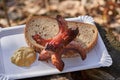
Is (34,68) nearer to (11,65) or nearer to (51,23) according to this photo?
(11,65)

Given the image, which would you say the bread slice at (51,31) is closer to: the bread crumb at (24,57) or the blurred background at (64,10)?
the bread crumb at (24,57)

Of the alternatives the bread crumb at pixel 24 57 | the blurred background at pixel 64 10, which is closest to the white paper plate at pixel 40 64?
the bread crumb at pixel 24 57

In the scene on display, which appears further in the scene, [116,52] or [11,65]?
[116,52]

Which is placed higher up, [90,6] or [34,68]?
[34,68]

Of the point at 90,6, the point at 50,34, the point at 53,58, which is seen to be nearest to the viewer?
the point at 53,58

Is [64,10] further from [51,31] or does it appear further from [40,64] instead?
[40,64]

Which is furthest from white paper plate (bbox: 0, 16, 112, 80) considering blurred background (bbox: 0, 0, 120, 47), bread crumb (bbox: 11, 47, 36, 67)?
blurred background (bbox: 0, 0, 120, 47)

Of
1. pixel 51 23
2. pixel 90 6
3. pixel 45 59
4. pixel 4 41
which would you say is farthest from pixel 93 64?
pixel 90 6
